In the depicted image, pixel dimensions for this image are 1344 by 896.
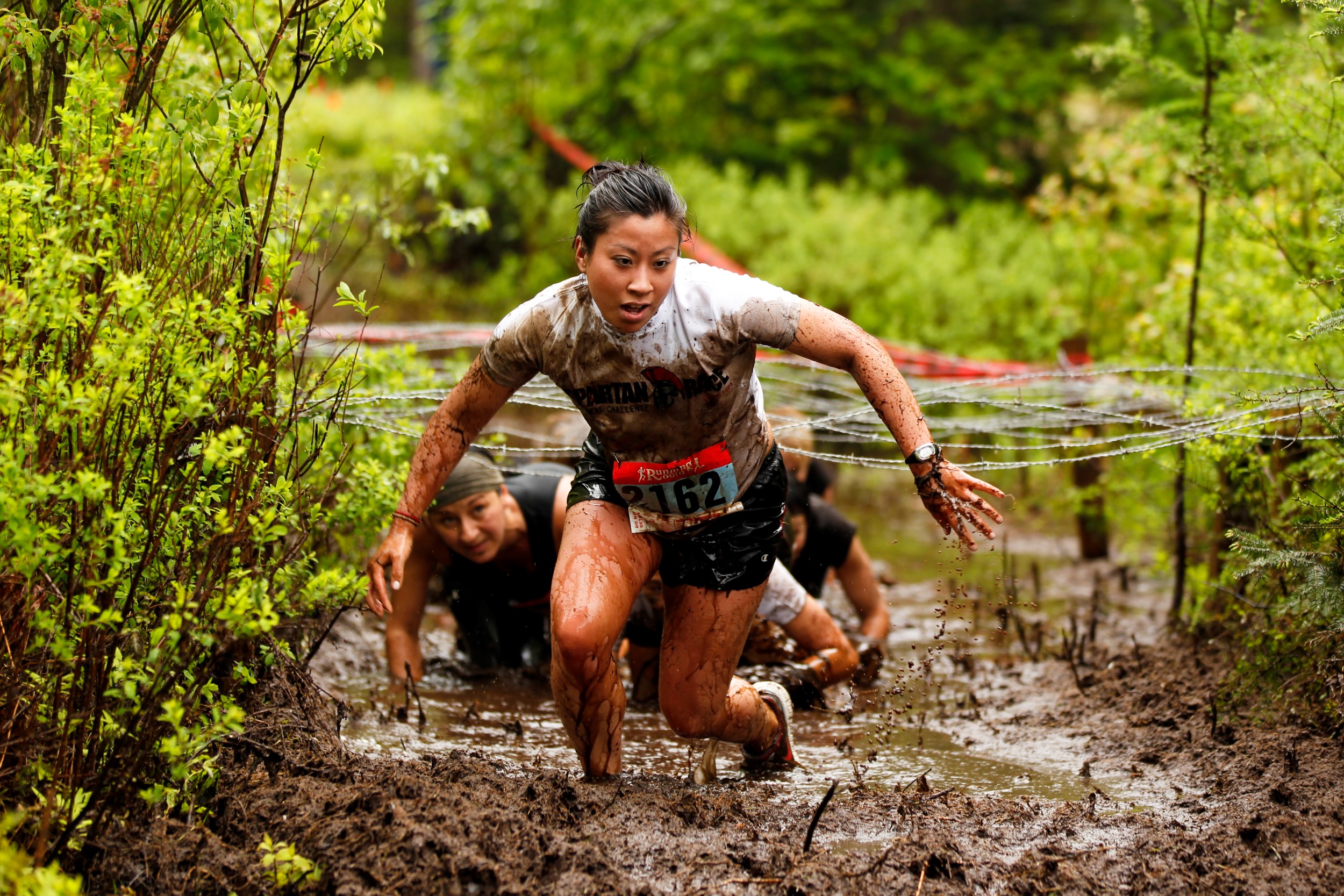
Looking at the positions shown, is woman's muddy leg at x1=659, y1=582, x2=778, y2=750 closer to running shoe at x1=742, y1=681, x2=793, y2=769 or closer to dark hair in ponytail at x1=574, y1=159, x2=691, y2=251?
running shoe at x1=742, y1=681, x2=793, y2=769

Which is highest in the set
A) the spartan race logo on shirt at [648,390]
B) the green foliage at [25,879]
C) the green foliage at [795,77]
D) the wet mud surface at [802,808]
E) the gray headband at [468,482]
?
the green foliage at [795,77]

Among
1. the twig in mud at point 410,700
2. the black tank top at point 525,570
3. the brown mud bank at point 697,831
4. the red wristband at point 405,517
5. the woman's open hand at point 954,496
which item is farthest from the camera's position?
the black tank top at point 525,570

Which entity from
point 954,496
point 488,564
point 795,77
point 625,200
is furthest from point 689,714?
point 795,77

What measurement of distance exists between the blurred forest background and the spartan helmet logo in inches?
31.9

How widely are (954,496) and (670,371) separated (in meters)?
0.82

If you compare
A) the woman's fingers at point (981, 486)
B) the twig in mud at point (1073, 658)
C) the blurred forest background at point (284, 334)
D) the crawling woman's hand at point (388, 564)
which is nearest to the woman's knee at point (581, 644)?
the crawling woman's hand at point (388, 564)

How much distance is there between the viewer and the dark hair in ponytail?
3.03 meters

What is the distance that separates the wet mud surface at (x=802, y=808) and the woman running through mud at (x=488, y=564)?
21.8 inches

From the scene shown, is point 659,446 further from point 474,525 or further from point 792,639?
point 792,639

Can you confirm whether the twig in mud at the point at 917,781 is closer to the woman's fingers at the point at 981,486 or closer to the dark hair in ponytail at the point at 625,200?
the woman's fingers at the point at 981,486

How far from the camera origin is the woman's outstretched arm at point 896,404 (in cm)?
283

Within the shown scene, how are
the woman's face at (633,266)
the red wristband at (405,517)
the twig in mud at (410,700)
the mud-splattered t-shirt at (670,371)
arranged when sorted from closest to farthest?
the woman's face at (633,266) → the mud-splattered t-shirt at (670,371) → the red wristband at (405,517) → the twig in mud at (410,700)

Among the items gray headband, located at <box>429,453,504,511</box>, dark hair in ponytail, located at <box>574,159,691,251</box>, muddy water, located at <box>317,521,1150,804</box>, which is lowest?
muddy water, located at <box>317,521,1150,804</box>

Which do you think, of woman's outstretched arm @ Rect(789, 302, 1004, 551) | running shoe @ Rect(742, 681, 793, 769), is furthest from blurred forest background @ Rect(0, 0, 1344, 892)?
running shoe @ Rect(742, 681, 793, 769)
